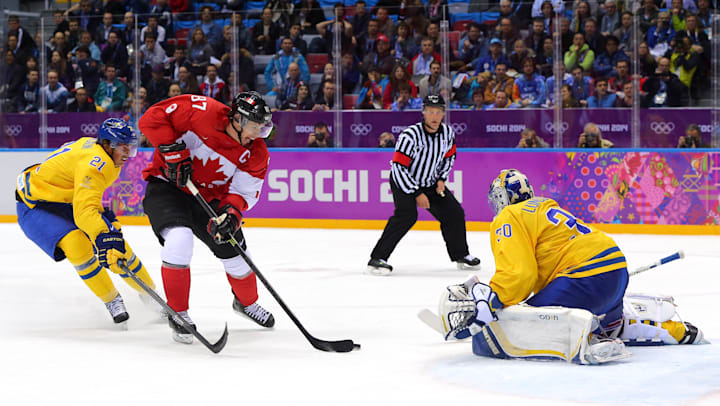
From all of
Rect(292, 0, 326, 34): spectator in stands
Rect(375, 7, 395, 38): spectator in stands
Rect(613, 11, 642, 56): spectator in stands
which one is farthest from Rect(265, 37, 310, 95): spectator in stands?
Rect(613, 11, 642, 56): spectator in stands

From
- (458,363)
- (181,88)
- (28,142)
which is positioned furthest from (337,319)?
(28,142)

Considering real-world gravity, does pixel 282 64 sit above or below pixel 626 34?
below

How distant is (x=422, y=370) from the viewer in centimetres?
373

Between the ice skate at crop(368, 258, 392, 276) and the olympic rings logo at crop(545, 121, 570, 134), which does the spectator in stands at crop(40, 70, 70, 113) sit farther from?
the ice skate at crop(368, 258, 392, 276)

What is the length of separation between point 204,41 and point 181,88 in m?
0.55

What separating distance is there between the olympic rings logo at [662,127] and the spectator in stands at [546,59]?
3.50ft

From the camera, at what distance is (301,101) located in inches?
397

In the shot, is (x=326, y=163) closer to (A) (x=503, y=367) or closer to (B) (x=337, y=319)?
(B) (x=337, y=319)


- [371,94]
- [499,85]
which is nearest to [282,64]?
[371,94]

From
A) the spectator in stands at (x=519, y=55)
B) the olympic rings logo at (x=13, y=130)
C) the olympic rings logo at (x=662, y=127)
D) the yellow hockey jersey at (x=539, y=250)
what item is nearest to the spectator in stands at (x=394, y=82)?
the spectator in stands at (x=519, y=55)

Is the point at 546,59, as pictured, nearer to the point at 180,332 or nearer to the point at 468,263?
the point at 468,263

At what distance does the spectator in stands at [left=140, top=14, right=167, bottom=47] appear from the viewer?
10.5 meters

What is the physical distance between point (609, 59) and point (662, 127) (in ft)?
2.73

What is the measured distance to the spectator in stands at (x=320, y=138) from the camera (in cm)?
984
